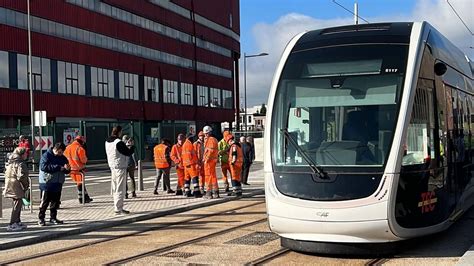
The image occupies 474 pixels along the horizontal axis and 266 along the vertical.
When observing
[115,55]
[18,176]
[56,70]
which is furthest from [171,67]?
[18,176]

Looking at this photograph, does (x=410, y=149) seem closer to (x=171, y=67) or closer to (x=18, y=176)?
(x=18, y=176)

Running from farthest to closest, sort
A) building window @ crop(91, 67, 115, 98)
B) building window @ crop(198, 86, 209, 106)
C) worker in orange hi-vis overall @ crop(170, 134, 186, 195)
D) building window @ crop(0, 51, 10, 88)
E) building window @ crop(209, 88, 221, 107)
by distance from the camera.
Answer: building window @ crop(209, 88, 221, 107), building window @ crop(198, 86, 209, 106), building window @ crop(91, 67, 115, 98), building window @ crop(0, 51, 10, 88), worker in orange hi-vis overall @ crop(170, 134, 186, 195)

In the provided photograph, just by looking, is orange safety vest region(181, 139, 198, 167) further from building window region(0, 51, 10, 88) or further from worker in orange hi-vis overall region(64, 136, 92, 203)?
building window region(0, 51, 10, 88)

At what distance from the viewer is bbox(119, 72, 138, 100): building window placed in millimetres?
53312

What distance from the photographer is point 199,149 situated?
17.0 m

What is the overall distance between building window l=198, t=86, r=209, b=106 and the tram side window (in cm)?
6042

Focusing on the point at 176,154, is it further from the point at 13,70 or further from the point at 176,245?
the point at 13,70

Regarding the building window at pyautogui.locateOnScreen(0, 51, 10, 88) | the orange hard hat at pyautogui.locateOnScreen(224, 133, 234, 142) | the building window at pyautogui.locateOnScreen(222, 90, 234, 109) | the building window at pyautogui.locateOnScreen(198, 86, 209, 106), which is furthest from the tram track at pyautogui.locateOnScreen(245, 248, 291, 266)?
the building window at pyautogui.locateOnScreen(222, 90, 234, 109)

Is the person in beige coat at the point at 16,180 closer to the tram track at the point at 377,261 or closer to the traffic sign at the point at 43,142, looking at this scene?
the tram track at the point at 377,261

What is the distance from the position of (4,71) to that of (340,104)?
35385 mm

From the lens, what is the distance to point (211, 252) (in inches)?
351

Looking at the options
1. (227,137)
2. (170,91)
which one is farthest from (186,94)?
(227,137)

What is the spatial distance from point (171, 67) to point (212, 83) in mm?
11045

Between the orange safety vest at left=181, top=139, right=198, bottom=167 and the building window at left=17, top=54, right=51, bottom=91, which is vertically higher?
the building window at left=17, top=54, right=51, bottom=91
